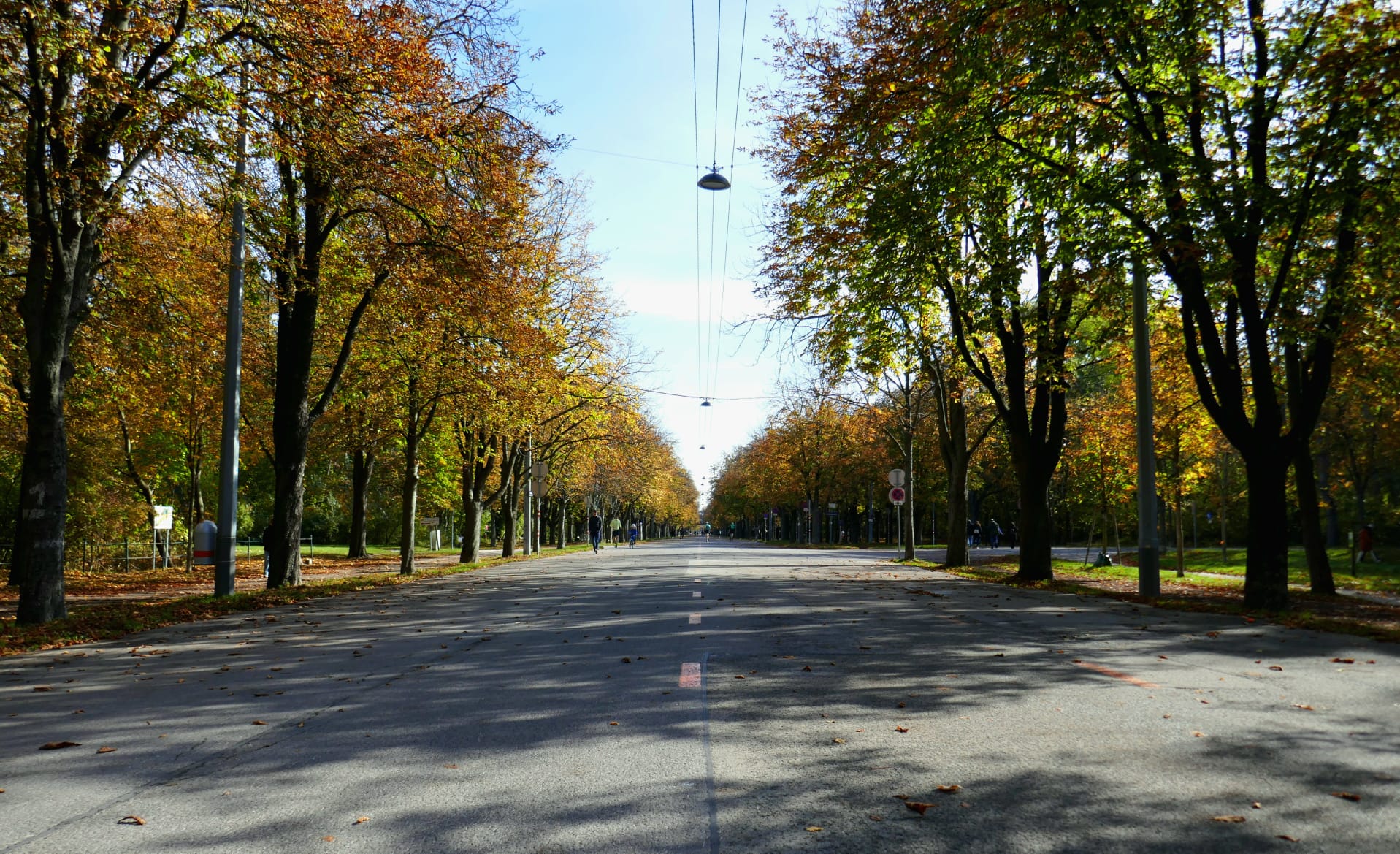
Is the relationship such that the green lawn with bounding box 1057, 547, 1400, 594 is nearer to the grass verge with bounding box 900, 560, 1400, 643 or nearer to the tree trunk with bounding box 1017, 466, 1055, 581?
the grass verge with bounding box 900, 560, 1400, 643

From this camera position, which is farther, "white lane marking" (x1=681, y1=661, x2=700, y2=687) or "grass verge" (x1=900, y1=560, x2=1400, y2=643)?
"grass verge" (x1=900, y1=560, x2=1400, y2=643)

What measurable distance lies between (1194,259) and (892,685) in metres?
8.91

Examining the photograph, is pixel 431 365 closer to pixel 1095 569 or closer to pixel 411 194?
pixel 411 194

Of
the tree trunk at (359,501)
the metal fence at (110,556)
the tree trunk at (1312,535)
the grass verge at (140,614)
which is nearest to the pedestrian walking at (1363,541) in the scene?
the tree trunk at (1312,535)

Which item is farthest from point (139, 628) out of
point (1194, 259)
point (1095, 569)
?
point (1095, 569)

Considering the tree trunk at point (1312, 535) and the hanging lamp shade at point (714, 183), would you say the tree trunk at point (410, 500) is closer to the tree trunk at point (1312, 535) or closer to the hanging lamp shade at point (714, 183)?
the hanging lamp shade at point (714, 183)

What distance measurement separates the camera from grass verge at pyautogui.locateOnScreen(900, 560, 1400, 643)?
11.7 metres

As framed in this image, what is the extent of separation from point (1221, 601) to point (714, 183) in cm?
1372

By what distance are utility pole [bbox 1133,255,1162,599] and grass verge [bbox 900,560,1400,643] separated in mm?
558

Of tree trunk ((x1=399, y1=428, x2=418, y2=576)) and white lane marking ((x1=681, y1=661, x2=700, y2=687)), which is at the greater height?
tree trunk ((x1=399, y1=428, x2=418, y2=576))

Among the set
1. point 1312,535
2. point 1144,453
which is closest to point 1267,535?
point 1144,453

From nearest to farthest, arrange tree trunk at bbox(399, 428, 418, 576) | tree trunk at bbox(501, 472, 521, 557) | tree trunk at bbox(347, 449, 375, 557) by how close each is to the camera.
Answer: tree trunk at bbox(399, 428, 418, 576) < tree trunk at bbox(347, 449, 375, 557) < tree trunk at bbox(501, 472, 521, 557)

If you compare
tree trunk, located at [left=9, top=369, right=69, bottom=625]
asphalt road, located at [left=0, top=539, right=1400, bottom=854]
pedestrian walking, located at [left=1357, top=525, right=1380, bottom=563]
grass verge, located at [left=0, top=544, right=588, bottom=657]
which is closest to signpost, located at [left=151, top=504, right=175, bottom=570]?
grass verge, located at [left=0, top=544, right=588, bottom=657]

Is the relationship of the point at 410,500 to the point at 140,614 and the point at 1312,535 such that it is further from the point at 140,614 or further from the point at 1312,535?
the point at 1312,535
